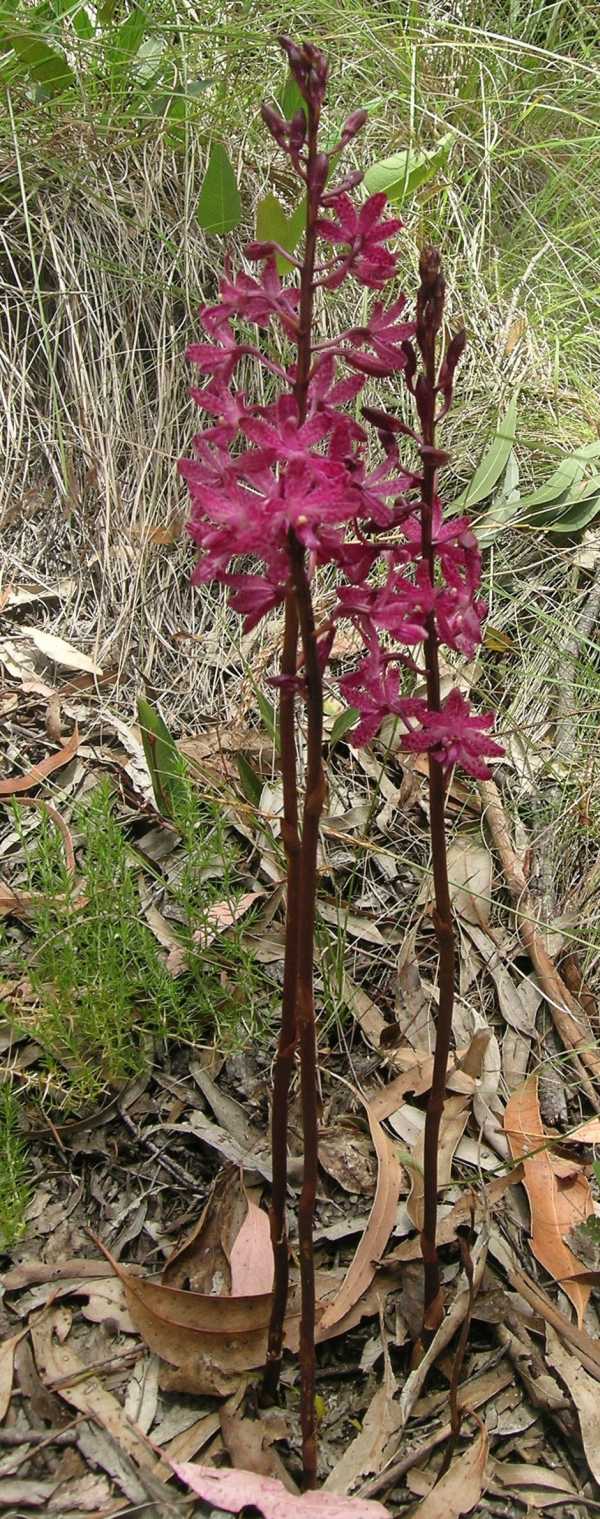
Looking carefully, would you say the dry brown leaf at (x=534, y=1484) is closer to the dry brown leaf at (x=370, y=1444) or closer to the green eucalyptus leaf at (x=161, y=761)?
the dry brown leaf at (x=370, y=1444)

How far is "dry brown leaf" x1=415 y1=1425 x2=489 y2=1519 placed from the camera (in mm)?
1483

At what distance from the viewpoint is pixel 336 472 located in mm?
1103

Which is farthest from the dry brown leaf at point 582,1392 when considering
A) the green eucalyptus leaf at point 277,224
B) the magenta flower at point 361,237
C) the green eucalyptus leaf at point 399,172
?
the green eucalyptus leaf at point 399,172

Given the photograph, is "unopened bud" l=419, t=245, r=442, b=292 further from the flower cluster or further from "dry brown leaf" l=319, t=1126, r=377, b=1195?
"dry brown leaf" l=319, t=1126, r=377, b=1195

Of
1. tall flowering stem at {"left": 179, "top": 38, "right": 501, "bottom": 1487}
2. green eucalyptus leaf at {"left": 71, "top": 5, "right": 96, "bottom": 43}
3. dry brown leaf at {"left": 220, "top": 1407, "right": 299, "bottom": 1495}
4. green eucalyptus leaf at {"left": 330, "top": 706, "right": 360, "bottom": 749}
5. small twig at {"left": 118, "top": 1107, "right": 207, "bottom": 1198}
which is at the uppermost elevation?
green eucalyptus leaf at {"left": 71, "top": 5, "right": 96, "bottom": 43}

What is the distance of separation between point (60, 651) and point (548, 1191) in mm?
1463

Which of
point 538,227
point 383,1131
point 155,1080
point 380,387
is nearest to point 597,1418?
point 383,1131

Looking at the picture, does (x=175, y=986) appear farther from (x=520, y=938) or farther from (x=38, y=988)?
(x=520, y=938)

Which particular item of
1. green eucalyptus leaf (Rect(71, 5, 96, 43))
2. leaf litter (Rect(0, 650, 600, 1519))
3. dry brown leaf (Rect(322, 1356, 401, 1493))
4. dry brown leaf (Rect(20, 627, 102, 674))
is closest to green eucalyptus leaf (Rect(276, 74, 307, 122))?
green eucalyptus leaf (Rect(71, 5, 96, 43))

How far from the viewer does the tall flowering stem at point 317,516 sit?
3.64ft

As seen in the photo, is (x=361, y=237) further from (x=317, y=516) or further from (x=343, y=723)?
(x=343, y=723)

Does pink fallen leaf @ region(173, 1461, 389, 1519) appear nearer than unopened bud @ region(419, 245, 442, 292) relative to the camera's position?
No

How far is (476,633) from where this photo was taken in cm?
129

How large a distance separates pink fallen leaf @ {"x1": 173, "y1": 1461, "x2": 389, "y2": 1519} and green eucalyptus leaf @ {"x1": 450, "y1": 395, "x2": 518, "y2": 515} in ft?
6.37
